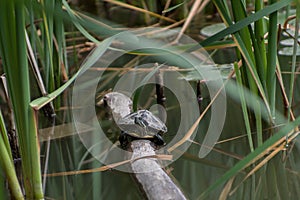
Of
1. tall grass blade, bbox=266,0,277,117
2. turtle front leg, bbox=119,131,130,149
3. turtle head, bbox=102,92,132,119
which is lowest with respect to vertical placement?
turtle front leg, bbox=119,131,130,149

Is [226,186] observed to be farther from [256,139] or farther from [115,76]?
[115,76]

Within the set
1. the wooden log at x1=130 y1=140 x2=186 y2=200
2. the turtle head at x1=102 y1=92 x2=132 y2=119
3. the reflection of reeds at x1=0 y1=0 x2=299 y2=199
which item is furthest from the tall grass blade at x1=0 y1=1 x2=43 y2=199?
the turtle head at x1=102 y1=92 x2=132 y2=119

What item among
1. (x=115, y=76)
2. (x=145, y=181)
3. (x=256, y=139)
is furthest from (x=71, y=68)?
(x=145, y=181)

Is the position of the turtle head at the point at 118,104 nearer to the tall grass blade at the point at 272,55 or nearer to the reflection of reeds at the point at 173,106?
the reflection of reeds at the point at 173,106

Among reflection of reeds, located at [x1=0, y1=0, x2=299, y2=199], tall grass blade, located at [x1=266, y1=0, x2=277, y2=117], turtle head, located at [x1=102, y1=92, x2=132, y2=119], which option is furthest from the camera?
turtle head, located at [x1=102, y1=92, x2=132, y2=119]

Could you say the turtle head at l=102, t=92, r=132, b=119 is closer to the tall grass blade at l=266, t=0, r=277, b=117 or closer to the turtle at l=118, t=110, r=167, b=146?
the turtle at l=118, t=110, r=167, b=146

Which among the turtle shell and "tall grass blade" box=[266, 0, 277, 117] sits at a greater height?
"tall grass blade" box=[266, 0, 277, 117]

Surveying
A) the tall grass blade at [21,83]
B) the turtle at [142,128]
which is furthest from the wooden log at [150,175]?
the tall grass blade at [21,83]
